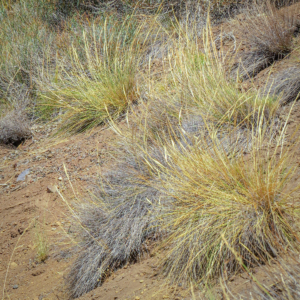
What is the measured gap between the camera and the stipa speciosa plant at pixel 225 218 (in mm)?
1947

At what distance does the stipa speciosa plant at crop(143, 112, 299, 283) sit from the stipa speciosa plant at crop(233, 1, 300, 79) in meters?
1.96

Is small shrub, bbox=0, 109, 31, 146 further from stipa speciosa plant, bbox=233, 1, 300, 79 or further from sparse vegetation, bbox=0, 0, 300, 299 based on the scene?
stipa speciosa plant, bbox=233, 1, 300, 79

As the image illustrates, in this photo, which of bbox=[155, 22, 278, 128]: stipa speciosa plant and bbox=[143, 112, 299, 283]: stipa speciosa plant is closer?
bbox=[143, 112, 299, 283]: stipa speciosa plant

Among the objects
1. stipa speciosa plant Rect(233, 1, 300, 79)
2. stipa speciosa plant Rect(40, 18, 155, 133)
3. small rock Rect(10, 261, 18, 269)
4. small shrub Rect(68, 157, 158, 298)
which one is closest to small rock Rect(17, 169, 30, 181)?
stipa speciosa plant Rect(40, 18, 155, 133)

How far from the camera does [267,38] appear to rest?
4.03 m

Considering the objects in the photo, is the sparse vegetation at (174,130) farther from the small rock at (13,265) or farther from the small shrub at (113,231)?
the small rock at (13,265)

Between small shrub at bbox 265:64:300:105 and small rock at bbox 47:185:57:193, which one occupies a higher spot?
small shrub at bbox 265:64:300:105

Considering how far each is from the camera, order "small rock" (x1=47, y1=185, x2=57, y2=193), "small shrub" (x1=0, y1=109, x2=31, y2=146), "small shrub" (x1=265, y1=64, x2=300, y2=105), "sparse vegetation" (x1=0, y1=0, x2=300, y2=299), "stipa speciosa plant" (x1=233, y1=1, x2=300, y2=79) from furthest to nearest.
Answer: "small shrub" (x1=0, y1=109, x2=31, y2=146)
"stipa speciosa plant" (x1=233, y1=1, x2=300, y2=79)
"small rock" (x1=47, y1=185, x2=57, y2=193)
"small shrub" (x1=265, y1=64, x2=300, y2=105)
"sparse vegetation" (x1=0, y1=0, x2=300, y2=299)

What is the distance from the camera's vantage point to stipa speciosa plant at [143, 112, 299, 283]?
76.7 inches

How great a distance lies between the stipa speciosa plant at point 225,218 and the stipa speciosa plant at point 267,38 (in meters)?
1.96

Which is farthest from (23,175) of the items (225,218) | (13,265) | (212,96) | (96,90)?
(225,218)

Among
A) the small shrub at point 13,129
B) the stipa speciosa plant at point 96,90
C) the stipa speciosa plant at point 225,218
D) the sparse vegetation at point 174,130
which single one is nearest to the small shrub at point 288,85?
the sparse vegetation at point 174,130

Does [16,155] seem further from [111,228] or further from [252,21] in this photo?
[252,21]

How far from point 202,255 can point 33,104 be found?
14.2 feet
